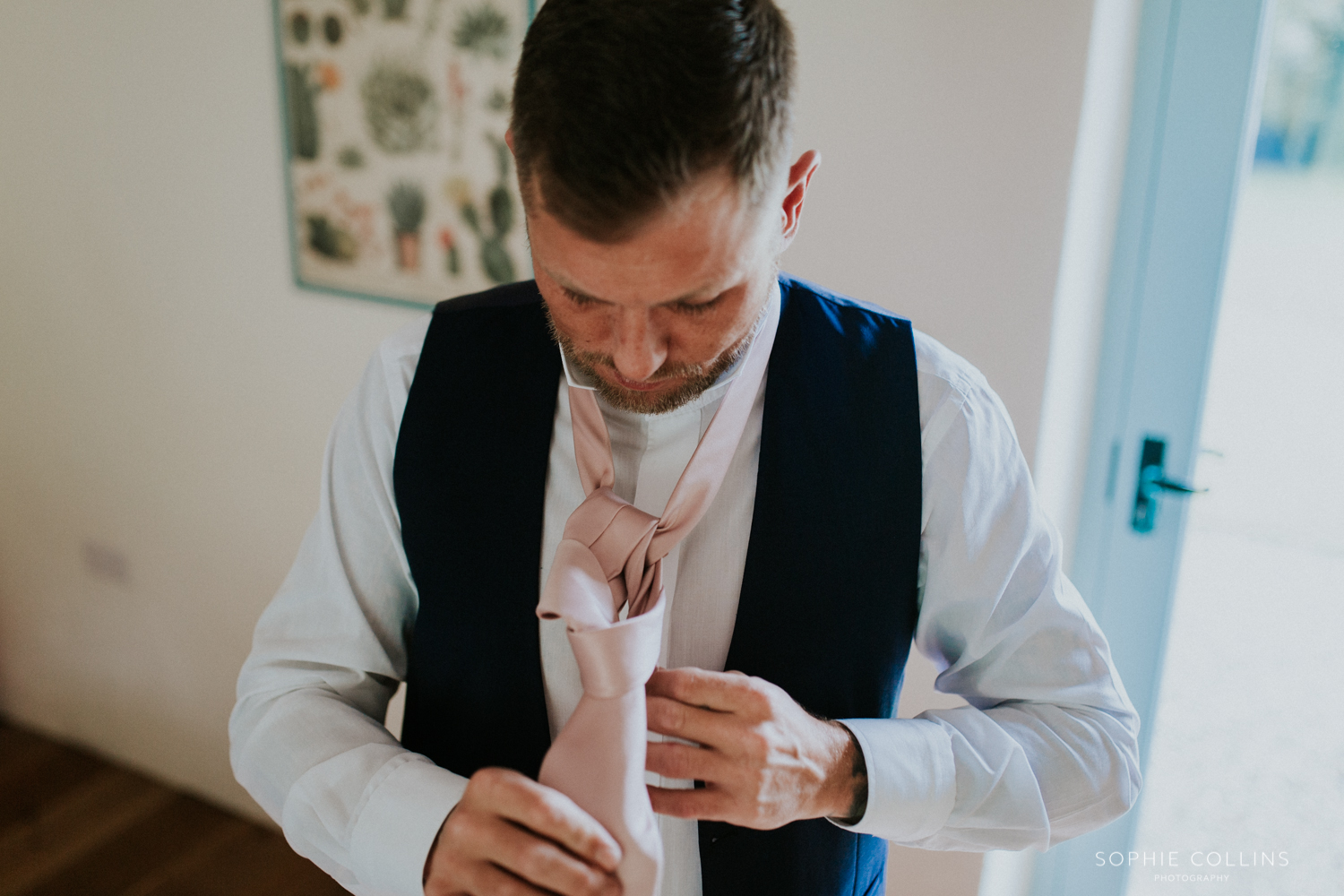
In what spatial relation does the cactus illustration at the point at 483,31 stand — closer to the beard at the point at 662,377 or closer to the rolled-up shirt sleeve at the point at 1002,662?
the beard at the point at 662,377

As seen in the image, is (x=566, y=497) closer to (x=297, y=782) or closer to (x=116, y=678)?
(x=297, y=782)

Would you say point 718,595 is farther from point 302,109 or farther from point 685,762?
point 302,109

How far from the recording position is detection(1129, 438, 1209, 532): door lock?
1.70m

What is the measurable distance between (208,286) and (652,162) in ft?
6.73

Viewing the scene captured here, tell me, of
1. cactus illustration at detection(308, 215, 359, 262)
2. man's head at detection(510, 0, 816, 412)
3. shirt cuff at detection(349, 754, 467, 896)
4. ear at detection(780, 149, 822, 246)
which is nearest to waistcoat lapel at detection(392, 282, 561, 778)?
shirt cuff at detection(349, 754, 467, 896)

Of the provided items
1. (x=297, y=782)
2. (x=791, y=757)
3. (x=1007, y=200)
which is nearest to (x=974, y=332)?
(x=1007, y=200)

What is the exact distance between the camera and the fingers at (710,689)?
0.85 m

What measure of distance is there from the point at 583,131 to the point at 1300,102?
54.1 inches

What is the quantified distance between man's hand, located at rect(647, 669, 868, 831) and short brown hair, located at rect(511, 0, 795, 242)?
Answer: 0.42 metres

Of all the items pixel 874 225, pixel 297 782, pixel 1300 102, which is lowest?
pixel 297 782

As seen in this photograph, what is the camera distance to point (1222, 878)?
1930mm

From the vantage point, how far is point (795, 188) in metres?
0.97

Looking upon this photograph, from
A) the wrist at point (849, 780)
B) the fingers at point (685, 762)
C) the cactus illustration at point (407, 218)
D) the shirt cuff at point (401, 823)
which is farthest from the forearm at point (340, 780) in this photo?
the cactus illustration at point (407, 218)

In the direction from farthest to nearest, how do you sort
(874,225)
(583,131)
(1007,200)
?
(874,225), (1007,200), (583,131)
